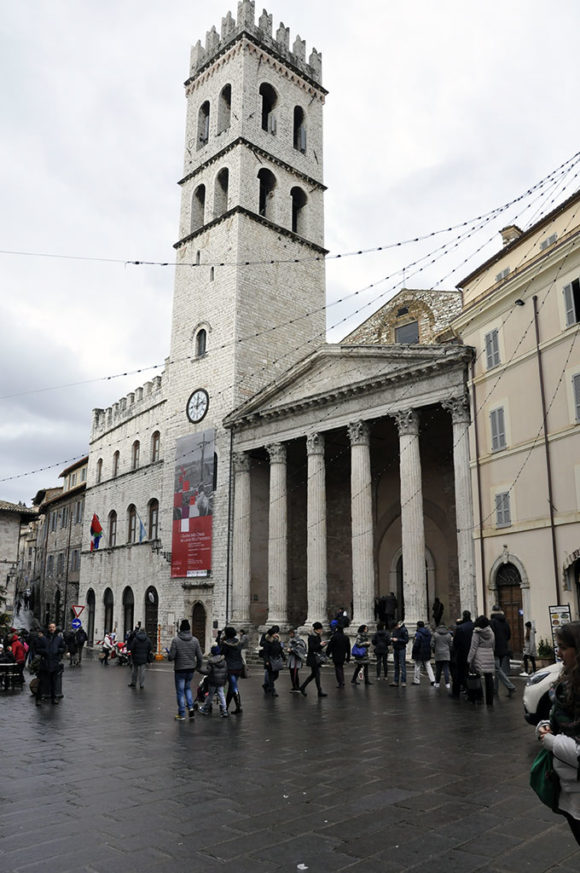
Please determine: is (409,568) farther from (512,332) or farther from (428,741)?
(428,741)

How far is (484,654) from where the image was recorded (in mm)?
11609

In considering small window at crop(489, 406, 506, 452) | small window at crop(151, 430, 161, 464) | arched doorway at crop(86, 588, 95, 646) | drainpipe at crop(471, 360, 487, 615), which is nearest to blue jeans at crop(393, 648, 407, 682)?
drainpipe at crop(471, 360, 487, 615)

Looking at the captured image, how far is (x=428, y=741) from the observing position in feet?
27.6

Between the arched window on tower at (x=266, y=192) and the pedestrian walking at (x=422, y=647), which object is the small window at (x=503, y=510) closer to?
the pedestrian walking at (x=422, y=647)

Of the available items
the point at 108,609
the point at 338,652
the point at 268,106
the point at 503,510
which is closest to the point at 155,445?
the point at 108,609

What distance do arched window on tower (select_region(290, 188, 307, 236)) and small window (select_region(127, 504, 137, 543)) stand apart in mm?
17099

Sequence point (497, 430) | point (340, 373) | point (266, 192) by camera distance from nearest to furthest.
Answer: point (497, 430), point (340, 373), point (266, 192)

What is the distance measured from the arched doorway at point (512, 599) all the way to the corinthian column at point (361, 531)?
5.15 meters

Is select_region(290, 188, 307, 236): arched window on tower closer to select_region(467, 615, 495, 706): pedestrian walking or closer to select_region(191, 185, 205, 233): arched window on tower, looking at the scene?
select_region(191, 185, 205, 233): arched window on tower

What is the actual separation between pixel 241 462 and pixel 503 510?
12.9m

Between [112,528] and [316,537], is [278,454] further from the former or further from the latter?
[112,528]

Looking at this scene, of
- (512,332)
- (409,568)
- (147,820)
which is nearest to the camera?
(147,820)

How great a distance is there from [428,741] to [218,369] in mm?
23993

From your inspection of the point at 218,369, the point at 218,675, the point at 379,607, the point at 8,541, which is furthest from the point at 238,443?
the point at 218,675
